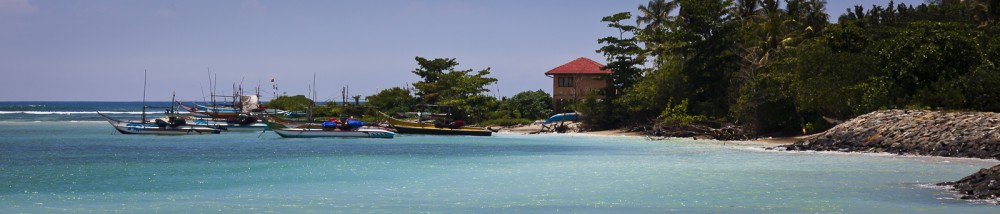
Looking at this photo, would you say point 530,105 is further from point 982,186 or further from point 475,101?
point 982,186

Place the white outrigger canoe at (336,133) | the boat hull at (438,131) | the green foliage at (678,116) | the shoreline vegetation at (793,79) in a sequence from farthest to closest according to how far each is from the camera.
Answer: the boat hull at (438,131) < the white outrigger canoe at (336,133) < the green foliage at (678,116) < the shoreline vegetation at (793,79)

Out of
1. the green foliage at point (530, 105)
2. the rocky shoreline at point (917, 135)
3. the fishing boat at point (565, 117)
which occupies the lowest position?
the rocky shoreline at point (917, 135)

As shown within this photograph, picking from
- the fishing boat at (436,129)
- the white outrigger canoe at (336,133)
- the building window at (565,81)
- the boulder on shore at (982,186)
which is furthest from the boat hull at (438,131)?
the boulder on shore at (982,186)

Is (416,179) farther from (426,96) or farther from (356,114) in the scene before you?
(356,114)

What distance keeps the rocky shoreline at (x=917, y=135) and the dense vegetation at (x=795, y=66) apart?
2627mm

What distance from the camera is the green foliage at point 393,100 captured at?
103619 millimetres

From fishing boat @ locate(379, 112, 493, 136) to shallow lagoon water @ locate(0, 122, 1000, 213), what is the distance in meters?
16.9

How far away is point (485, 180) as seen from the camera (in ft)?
104

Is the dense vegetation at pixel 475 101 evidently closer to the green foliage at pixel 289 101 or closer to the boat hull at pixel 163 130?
the boat hull at pixel 163 130

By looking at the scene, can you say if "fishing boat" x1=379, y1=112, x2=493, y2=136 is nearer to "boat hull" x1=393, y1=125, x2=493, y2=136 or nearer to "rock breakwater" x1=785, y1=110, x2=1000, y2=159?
"boat hull" x1=393, y1=125, x2=493, y2=136

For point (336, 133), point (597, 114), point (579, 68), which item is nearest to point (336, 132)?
point (336, 133)

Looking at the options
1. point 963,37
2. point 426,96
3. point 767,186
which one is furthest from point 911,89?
point 426,96

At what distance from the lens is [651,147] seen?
51.3 meters

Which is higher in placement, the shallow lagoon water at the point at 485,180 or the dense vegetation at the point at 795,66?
the dense vegetation at the point at 795,66
